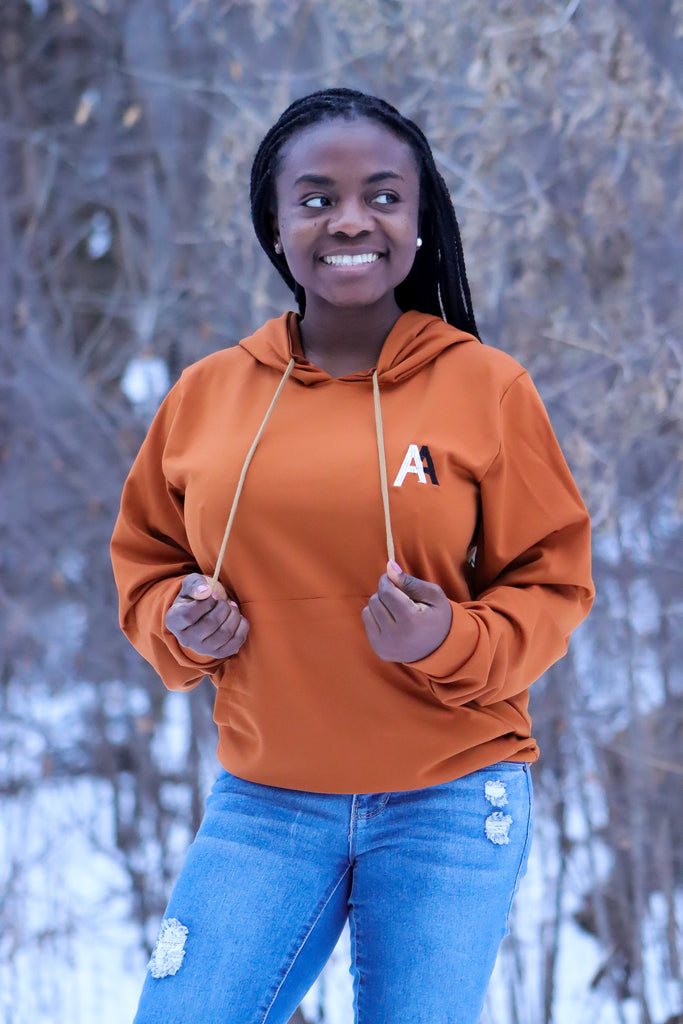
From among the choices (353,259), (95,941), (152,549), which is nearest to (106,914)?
(95,941)

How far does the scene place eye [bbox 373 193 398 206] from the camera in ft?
4.98

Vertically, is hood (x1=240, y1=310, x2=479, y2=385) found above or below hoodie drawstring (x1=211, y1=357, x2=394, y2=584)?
above

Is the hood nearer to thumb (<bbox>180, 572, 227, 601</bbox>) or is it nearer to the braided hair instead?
the braided hair

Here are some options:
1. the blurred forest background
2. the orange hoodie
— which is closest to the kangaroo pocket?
the orange hoodie

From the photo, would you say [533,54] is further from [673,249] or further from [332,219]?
[332,219]

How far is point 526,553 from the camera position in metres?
1.51

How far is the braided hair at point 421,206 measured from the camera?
1556 millimetres

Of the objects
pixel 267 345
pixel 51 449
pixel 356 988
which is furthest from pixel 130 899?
pixel 267 345

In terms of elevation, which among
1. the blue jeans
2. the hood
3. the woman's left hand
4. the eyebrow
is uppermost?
the eyebrow

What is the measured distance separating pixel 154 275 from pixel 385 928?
2191 millimetres

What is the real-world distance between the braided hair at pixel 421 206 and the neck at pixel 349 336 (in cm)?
9

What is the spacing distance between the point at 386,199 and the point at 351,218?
3.0 inches

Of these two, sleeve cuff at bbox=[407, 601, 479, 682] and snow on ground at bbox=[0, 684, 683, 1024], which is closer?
sleeve cuff at bbox=[407, 601, 479, 682]

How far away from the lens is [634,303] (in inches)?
106
